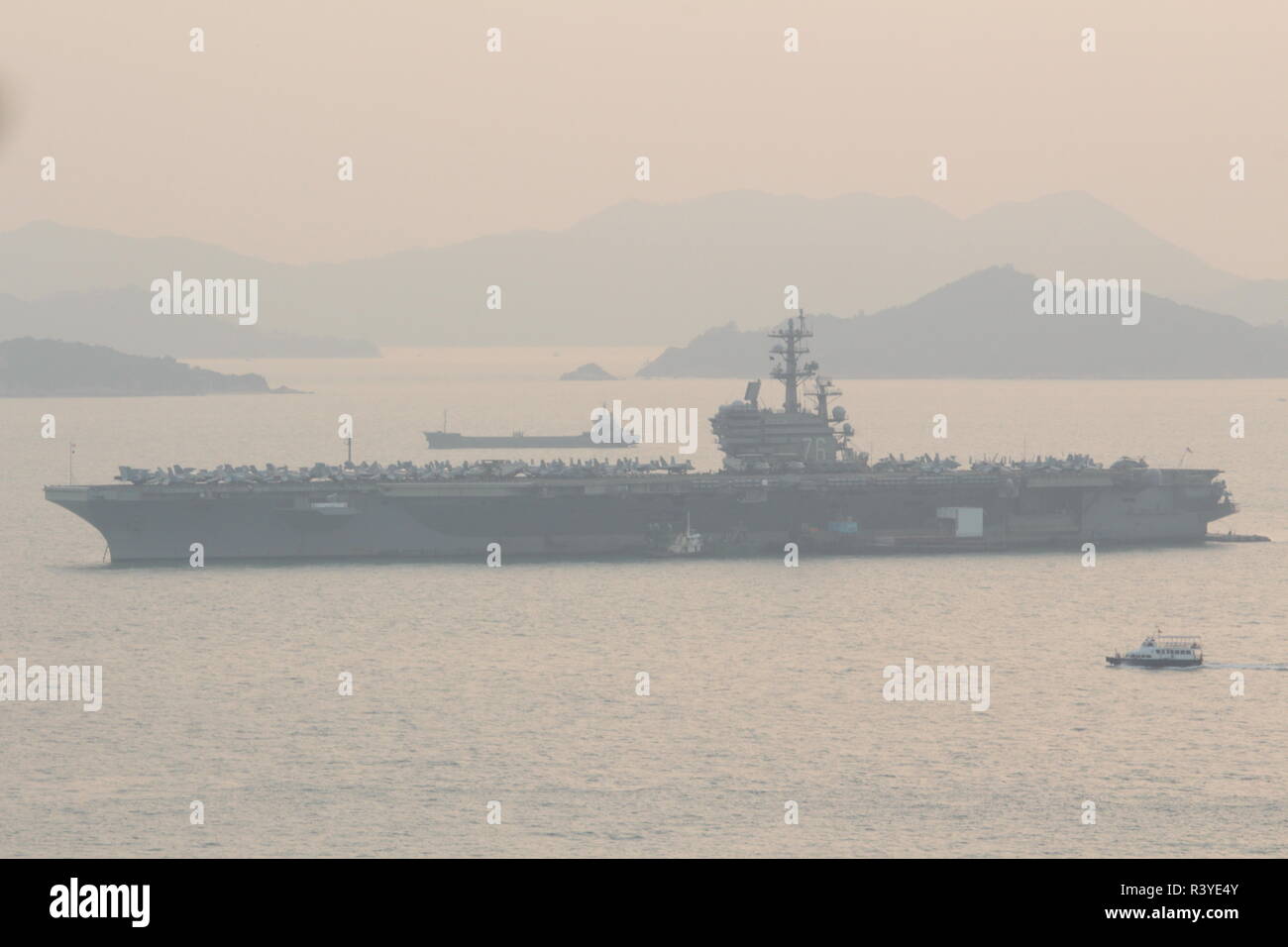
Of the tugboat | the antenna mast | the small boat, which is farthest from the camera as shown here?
the antenna mast

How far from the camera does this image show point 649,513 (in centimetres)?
5191

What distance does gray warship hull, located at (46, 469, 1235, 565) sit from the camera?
49.7 meters

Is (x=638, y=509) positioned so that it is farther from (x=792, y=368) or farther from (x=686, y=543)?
(x=792, y=368)

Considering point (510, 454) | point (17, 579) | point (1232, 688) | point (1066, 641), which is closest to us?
point (1232, 688)

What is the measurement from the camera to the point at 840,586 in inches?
1801

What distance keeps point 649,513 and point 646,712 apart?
21525mm

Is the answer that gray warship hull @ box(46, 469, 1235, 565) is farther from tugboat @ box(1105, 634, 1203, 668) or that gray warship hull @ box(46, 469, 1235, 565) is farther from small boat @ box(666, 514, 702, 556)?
tugboat @ box(1105, 634, 1203, 668)

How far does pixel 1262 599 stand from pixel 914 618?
32.5 ft

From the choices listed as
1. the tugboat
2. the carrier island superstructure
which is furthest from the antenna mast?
the tugboat

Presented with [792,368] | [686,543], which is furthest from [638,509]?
[792,368]

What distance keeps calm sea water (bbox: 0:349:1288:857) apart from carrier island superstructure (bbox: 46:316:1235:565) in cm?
166
